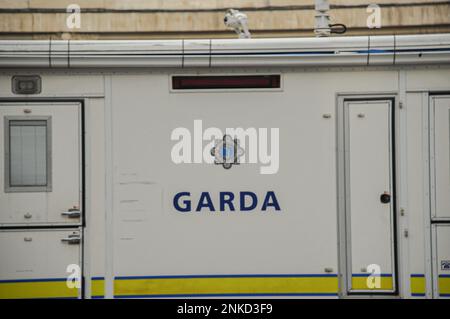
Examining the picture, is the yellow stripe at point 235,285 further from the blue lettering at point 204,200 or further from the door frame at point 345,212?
the blue lettering at point 204,200

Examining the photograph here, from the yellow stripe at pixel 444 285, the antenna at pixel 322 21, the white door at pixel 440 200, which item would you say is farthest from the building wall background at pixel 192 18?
the yellow stripe at pixel 444 285

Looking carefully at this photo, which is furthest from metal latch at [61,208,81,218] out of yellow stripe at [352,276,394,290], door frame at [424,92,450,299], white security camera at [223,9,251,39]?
door frame at [424,92,450,299]

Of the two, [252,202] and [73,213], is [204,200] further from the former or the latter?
[73,213]

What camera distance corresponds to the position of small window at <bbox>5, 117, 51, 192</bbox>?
18.7ft

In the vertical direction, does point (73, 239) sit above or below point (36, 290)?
above

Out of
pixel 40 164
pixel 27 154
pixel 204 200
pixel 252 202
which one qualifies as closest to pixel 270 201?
pixel 252 202

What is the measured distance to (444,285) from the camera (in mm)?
5676

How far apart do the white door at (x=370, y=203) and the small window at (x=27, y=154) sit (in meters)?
2.17

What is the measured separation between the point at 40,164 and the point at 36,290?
0.90m

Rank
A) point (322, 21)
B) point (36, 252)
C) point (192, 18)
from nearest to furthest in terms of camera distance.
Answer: point (36, 252) → point (322, 21) → point (192, 18)

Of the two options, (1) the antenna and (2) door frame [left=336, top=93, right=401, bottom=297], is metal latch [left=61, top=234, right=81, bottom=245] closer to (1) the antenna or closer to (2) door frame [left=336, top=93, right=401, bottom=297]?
(2) door frame [left=336, top=93, right=401, bottom=297]

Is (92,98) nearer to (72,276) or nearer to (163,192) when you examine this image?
(163,192)

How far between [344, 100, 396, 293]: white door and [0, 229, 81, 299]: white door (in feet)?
6.49

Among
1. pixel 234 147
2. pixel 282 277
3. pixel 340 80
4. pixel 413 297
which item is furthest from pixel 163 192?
pixel 413 297
